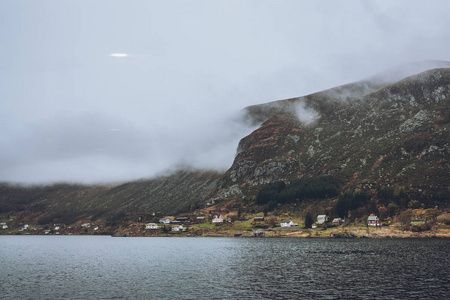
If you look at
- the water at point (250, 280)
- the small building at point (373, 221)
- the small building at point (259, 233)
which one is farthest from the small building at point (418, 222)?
the water at point (250, 280)

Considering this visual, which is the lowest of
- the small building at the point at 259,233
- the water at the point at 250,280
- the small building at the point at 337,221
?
the small building at the point at 259,233

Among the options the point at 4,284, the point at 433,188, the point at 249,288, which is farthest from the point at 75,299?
the point at 433,188

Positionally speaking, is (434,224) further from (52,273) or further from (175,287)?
(52,273)

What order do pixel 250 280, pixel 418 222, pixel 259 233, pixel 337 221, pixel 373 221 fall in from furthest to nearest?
pixel 259 233
pixel 337 221
pixel 373 221
pixel 418 222
pixel 250 280

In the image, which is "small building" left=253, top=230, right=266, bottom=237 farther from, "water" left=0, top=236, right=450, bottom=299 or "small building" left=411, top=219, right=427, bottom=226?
"water" left=0, top=236, right=450, bottom=299

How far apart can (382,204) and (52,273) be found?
18107 centimetres

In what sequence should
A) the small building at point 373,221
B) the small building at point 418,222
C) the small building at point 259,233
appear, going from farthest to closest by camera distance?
the small building at point 259,233
the small building at point 373,221
the small building at point 418,222

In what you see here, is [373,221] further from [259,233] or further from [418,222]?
[259,233]

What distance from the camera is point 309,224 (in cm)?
19575

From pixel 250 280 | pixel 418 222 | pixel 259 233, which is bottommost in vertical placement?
pixel 259 233

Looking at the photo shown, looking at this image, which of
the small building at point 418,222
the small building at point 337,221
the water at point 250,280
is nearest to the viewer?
the water at point 250,280

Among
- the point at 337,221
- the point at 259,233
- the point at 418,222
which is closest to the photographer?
the point at 418,222

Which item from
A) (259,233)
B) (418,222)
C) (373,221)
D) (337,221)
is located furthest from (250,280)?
(337,221)

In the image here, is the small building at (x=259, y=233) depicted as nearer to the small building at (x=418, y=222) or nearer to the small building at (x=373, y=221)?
the small building at (x=373, y=221)
